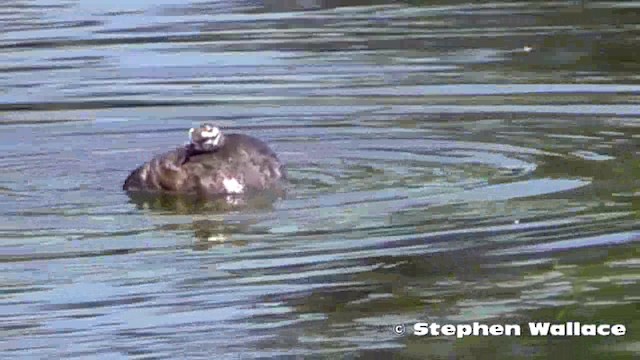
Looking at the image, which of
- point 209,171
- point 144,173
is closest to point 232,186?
point 209,171

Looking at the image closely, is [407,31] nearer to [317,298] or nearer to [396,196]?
[396,196]

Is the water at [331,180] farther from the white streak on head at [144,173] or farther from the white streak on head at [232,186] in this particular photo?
the white streak on head at [232,186]

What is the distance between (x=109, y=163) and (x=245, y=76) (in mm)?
3637

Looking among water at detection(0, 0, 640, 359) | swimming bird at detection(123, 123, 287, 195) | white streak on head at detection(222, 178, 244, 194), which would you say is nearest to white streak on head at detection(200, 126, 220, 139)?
swimming bird at detection(123, 123, 287, 195)

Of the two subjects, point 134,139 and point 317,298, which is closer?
point 317,298

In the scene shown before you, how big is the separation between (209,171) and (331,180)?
672 mm

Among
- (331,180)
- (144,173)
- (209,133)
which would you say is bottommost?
(331,180)

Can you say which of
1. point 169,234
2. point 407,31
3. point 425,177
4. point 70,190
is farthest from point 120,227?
point 407,31

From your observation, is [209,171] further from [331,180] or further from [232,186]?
[331,180]

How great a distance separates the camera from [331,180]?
1262cm

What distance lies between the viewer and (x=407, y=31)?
1900 cm

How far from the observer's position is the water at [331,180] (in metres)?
9.23

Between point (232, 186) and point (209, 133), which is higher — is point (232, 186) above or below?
below

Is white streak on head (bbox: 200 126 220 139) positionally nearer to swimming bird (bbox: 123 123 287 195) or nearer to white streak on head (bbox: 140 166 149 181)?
swimming bird (bbox: 123 123 287 195)
